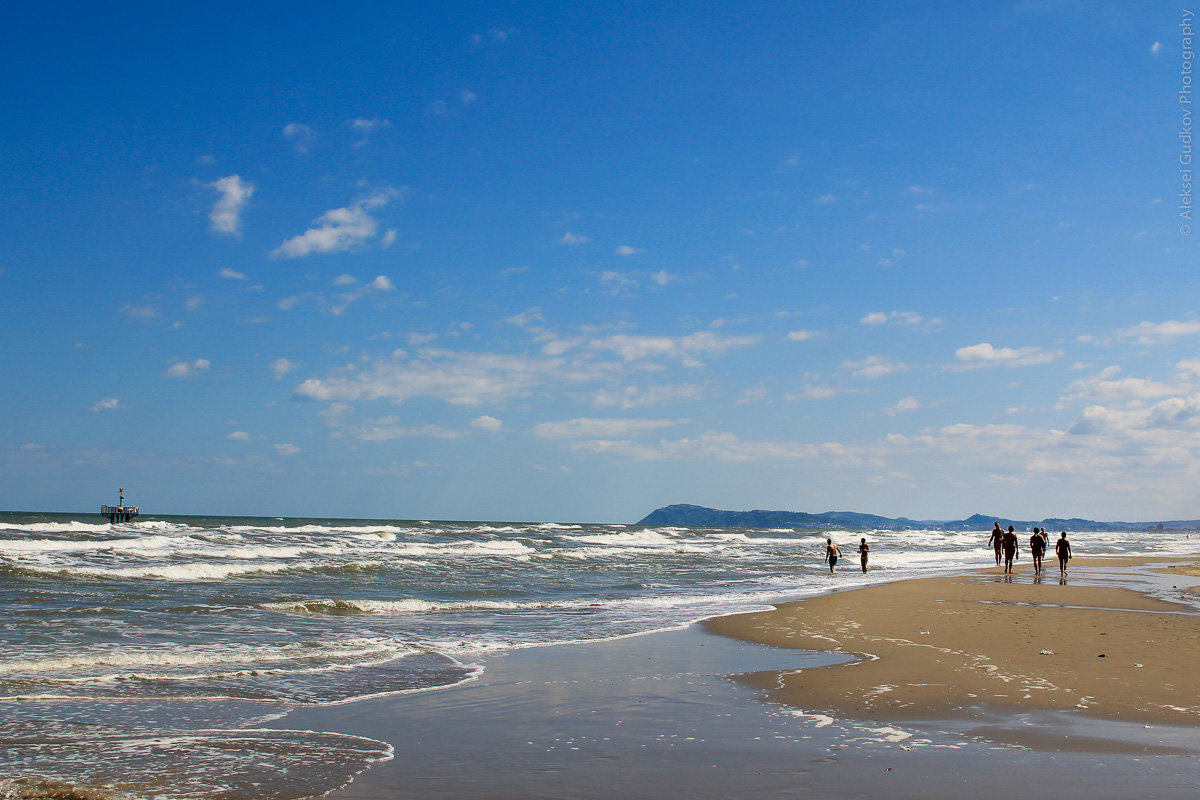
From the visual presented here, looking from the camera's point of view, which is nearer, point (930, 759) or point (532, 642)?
point (930, 759)

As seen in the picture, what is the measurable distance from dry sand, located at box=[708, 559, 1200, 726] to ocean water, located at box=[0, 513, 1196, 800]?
130 inches

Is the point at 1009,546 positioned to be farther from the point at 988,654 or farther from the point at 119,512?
the point at 119,512

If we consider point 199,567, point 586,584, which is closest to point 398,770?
point 586,584

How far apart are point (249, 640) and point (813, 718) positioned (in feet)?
30.8

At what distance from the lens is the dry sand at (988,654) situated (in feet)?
26.3

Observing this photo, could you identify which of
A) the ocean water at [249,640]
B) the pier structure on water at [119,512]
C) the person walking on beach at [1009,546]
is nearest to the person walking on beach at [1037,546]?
the person walking on beach at [1009,546]

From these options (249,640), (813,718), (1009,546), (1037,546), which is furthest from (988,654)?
(1009,546)

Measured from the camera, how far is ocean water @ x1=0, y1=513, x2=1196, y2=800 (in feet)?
20.6

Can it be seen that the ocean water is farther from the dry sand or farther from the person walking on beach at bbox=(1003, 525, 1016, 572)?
the person walking on beach at bbox=(1003, 525, 1016, 572)

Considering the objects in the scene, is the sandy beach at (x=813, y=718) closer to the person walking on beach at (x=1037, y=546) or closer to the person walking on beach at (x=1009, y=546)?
the person walking on beach at (x=1037, y=546)

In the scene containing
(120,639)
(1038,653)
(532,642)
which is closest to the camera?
(1038,653)

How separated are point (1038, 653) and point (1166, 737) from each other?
446cm

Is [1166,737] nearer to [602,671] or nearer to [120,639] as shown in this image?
[602,671]

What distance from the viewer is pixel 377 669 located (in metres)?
10.7
